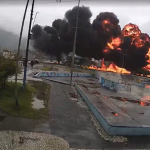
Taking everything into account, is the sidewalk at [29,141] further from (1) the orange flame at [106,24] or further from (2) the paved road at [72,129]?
(1) the orange flame at [106,24]

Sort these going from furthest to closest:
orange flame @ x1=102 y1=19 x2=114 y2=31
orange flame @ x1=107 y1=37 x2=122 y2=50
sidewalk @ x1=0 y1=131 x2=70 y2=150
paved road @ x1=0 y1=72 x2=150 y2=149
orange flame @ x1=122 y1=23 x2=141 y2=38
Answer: orange flame @ x1=122 y1=23 x2=141 y2=38 → orange flame @ x1=107 y1=37 x2=122 y2=50 → orange flame @ x1=102 y1=19 x2=114 y2=31 → paved road @ x1=0 y1=72 x2=150 y2=149 → sidewalk @ x1=0 y1=131 x2=70 y2=150

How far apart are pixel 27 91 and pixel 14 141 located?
947 cm

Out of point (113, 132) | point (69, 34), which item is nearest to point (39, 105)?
point (113, 132)

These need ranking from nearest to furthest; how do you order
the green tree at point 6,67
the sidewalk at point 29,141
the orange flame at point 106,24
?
the sidewalk at point 29,141, the green tree at point 6,67, the orange flame at point 106,24

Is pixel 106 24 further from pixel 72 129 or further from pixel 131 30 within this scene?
pixel 72 129

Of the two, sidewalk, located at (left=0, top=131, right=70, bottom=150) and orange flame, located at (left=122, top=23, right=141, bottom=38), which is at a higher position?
orange flame, located at (left=122, top=23, right=141, bottom=38)

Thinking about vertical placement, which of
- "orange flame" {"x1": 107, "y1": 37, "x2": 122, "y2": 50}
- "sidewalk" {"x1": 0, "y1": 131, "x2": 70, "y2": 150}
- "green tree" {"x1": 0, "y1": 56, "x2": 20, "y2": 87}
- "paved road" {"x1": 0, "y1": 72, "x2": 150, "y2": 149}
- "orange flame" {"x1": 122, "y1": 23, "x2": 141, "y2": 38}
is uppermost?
"orange flame" {"x1": 122, "y1": 23, "x2": 141, "y2": 38}

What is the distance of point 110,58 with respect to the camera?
211ft

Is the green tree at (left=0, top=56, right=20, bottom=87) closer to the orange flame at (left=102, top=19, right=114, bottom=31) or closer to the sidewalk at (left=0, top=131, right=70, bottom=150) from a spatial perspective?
the sidewalk at (left=0, top=131, right=70, bottom=150)

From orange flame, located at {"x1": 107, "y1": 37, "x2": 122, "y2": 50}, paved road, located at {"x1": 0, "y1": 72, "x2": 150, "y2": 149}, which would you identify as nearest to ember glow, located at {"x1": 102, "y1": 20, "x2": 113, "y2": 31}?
orange flame, located at {"x1": 107, "y1": 37, "x2": 122, "y2": 50}

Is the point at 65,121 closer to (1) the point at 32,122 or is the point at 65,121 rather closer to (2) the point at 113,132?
(1) the point at 32,122

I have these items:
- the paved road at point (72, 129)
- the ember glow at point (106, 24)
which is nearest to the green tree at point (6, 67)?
the paved road at point (72, 129)

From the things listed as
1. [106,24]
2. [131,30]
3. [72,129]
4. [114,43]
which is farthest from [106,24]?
[72,129]

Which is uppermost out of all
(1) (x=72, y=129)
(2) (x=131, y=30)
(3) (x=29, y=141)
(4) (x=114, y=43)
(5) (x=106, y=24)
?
(5) (x=106, y=24)
